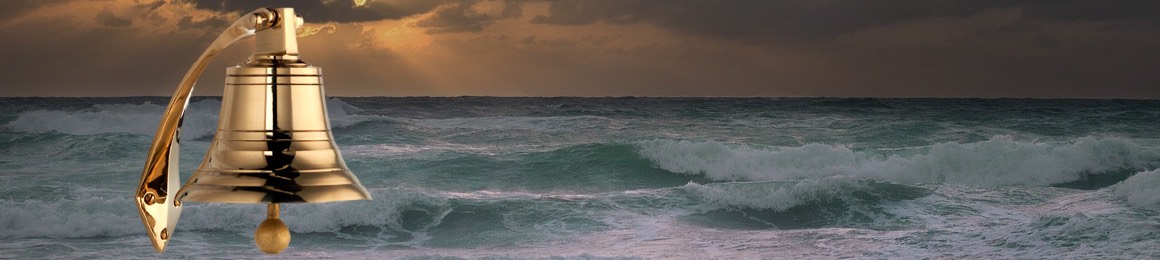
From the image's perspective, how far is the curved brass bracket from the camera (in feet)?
5.78

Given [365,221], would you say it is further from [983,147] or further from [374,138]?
[374,138]

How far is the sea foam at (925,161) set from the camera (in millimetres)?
18578

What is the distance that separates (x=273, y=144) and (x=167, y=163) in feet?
0.57

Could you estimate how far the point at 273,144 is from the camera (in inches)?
72.7

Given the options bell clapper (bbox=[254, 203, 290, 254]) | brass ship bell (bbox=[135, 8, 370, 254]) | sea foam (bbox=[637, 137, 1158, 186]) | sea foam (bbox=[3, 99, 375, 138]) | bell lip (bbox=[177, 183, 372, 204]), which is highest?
brass ship bell (bbox=[135, 8, 370, 254])

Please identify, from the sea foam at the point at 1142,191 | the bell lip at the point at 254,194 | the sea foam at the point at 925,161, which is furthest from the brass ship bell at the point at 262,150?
the sea foam at the point at 925,161

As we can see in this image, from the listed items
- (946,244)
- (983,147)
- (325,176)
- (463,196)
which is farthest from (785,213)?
(325,176)

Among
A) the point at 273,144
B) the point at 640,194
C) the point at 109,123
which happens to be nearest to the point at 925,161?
the point at 640,194

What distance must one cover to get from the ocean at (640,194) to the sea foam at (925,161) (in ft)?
0.14

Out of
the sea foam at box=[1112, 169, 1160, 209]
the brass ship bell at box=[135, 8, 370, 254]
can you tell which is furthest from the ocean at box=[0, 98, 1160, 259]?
the brass ship bell at box=[135, 8, 370, 254]

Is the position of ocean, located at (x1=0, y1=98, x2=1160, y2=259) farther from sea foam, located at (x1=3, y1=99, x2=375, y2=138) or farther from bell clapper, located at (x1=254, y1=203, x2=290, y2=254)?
bell clapper, located at (x1=254, y1=203, x2=290, y2=254)

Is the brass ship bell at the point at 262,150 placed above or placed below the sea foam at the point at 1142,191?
above

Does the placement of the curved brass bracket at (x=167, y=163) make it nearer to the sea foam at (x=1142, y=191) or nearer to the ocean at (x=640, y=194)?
the ocean at (x=640, y=194)

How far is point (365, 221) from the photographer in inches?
494
